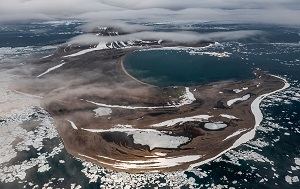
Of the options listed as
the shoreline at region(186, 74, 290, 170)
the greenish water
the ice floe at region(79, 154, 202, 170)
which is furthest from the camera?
the greenish water

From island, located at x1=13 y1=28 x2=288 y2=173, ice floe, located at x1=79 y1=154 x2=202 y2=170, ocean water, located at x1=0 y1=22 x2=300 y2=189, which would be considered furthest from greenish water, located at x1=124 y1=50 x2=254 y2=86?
ice floe, located at x1=79 y1=154 x2=202 y2=170

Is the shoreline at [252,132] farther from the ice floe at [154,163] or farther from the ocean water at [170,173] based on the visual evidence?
the ice floe at [154,163]

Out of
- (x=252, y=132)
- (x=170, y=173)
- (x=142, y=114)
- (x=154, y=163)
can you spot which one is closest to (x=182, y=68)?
(x=142, y=114)

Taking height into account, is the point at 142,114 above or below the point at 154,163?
above

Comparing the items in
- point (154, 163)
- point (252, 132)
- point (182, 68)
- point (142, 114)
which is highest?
point (182, 68)

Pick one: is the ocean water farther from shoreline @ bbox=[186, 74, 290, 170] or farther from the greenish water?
the greenish water

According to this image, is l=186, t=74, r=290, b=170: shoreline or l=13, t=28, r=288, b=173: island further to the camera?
l=13, t=28, r=288, b=173: island

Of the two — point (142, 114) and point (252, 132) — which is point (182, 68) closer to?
point (142, 114)
